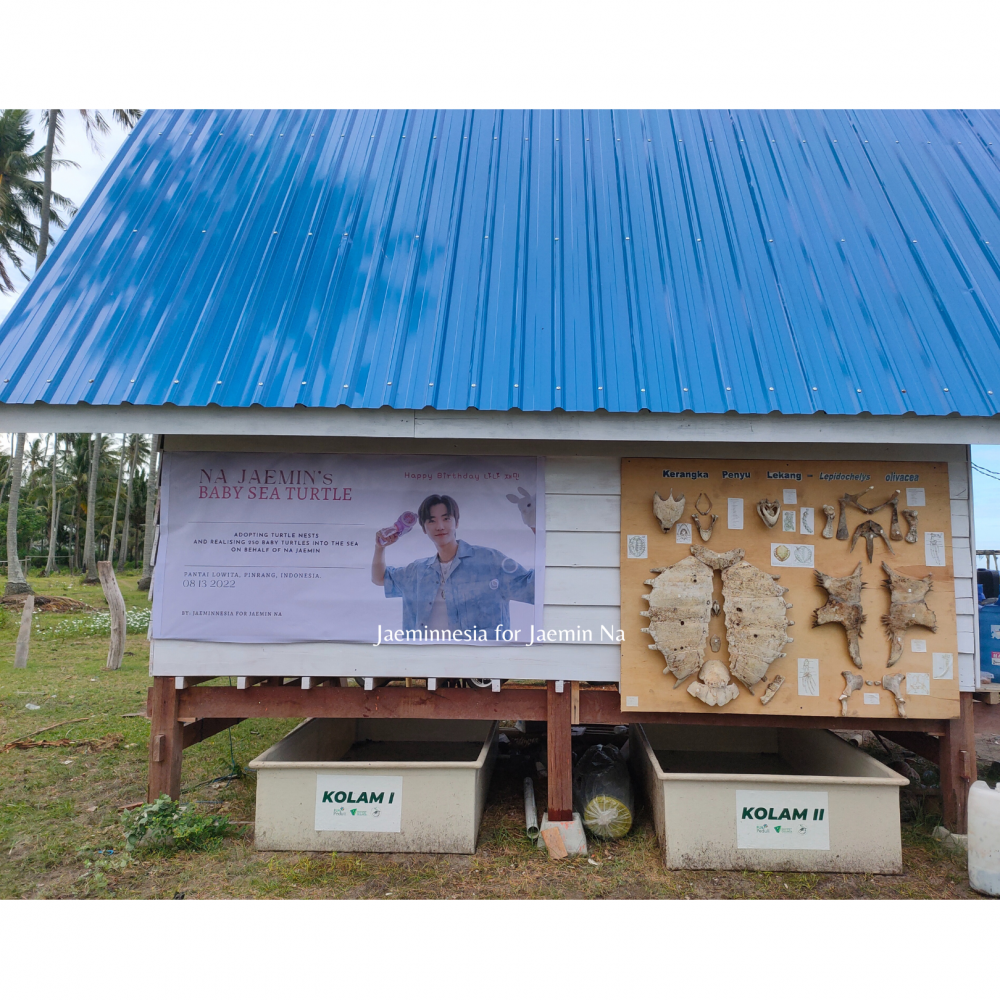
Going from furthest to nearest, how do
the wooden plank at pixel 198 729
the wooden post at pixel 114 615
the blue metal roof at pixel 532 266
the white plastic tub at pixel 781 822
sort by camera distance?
the wooden post at pixel 114 615, the wooden plank at pixel 198 729, the white plastic tub at pixel 781 822, the blue metal roof at pixel 532 266

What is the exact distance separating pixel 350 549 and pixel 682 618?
105 inches

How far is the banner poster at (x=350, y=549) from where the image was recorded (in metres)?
5.17

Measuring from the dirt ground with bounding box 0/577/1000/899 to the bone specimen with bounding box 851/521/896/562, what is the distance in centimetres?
244

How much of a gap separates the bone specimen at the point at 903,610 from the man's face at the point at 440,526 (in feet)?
11.3

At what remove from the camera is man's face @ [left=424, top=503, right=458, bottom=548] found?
5.21 metres

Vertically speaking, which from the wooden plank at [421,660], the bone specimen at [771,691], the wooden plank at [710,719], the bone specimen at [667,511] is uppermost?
the bone specimen at [667,511]

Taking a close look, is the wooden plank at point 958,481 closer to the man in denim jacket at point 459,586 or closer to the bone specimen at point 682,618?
the bone specimen at point 682,618

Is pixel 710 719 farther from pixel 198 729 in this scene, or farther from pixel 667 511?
pixel 198 729

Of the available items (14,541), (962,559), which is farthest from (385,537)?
(14,541)

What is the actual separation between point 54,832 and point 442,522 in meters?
4.13

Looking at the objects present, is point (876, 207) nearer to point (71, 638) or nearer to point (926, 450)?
point (926, 450)

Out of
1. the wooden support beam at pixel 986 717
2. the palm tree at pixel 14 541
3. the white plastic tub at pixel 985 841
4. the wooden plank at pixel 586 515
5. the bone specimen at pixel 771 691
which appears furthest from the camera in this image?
the palm tree at pixel 14 541

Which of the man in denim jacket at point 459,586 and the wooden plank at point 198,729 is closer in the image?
the man in denim jacket at point 459,586

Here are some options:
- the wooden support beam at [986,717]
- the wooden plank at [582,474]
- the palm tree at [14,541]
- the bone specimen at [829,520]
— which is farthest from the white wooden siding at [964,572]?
the palm tree at [14,541]
